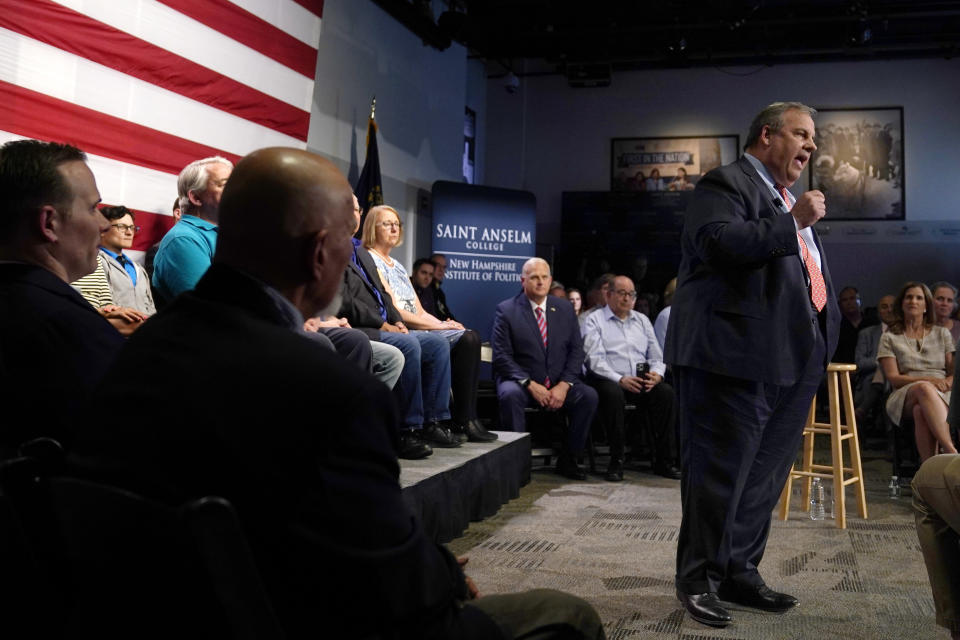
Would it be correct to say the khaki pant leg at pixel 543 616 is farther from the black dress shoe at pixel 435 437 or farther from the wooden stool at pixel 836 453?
the wooden stool at pixel 836 453

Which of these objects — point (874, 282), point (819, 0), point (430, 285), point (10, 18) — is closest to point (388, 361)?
point (10, 18)

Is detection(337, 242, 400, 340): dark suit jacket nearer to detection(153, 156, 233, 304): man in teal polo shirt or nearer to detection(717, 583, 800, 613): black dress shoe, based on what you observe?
detection(153, 156, 233, 304): man in teal polo shirt

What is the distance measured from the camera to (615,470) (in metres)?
5.35

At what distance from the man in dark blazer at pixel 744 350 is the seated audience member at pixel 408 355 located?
1.51 metres

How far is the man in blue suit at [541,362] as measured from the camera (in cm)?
538

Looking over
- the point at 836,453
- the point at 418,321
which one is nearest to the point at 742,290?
the point at 836,453

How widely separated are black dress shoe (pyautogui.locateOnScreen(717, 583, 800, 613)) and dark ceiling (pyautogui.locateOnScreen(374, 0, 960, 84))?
23.9 ft

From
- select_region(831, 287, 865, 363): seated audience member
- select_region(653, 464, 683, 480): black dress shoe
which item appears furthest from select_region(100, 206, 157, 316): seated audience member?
select_region(831, 287, 865, 363): seated audience member

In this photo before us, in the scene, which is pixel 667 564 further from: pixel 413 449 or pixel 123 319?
pixel 123 319

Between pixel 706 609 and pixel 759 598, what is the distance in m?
0.26

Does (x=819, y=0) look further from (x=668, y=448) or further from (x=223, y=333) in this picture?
(x=223, y=333)

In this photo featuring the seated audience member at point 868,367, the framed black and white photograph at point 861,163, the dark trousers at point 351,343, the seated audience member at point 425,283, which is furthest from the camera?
the framed black and white photograph at point 861,163

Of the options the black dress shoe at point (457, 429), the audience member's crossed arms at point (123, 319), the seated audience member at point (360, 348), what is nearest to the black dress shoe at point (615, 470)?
the black dress shoe at point (457, 429)

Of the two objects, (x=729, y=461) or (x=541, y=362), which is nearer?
(x=729, y=461)
